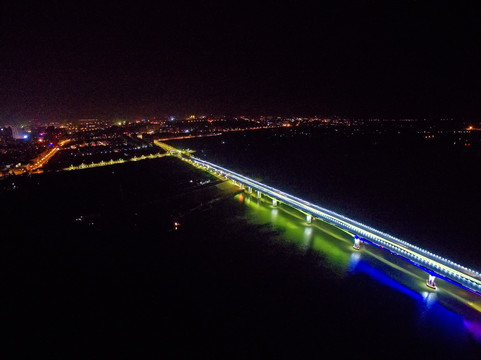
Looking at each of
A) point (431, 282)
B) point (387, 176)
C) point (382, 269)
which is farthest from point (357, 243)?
point (387, 176)

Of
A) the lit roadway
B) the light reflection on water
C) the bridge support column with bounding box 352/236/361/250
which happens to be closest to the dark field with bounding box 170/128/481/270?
the lit roadway

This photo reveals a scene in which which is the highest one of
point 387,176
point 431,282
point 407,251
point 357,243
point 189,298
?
point 407,251

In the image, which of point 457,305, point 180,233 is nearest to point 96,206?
point 180,233

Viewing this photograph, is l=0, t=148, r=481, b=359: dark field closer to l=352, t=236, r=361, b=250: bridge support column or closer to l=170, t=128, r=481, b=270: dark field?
l=352, t=236, r=361, b=250: bridge support column

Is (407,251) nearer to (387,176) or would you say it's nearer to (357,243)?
(357,243)

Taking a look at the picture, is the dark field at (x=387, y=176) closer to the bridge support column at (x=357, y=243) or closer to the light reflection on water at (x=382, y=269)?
Result: the light reflection on water at (x=382, y=269)

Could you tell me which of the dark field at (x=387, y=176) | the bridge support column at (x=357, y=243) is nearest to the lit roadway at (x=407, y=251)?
the bridge support column at (x=357, y=243)

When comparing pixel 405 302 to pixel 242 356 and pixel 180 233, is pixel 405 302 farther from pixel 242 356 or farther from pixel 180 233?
pixel 180 233

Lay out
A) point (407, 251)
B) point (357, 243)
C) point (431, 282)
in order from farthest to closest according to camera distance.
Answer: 1. point (357, 243)
2. point (407, 251)
3. point (431, 282)

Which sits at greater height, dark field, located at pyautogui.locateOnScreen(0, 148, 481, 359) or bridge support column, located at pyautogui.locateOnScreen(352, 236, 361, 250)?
bridge support column, located at pyautogui.locateOnScreen(352, 236, 361, 250)
